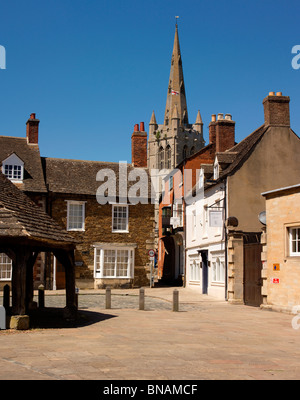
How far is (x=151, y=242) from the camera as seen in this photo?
3450 cm

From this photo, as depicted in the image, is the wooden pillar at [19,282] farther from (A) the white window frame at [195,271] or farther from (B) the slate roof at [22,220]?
(A) the white window frame at [195,271]

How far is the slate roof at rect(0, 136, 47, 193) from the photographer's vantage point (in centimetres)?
3238

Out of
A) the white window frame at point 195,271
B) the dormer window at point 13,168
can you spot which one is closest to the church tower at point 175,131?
the white window frame at point 195,271

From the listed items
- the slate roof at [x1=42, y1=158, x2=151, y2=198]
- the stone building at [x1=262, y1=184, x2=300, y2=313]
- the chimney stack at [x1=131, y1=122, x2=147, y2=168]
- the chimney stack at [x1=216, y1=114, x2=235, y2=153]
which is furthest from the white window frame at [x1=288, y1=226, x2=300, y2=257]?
the chimney stack at [x1=131, y1=122, x2=147, y2=168]

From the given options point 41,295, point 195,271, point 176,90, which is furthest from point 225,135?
point 176,90

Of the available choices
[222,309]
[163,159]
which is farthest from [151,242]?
[163,159]

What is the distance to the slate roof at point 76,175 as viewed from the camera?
33.5m

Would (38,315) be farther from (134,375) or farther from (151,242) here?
(151,242)

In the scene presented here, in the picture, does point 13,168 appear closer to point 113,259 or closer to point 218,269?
point 113,259

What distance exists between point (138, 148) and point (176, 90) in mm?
74600

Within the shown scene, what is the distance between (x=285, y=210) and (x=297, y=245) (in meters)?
1.34

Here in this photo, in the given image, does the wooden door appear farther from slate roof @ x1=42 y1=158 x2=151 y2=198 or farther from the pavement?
slate roof @ x1=42 y1=158 x2=151 y2=198

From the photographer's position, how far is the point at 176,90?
358 feet

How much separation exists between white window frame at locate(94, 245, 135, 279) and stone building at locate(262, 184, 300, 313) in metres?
14.7
